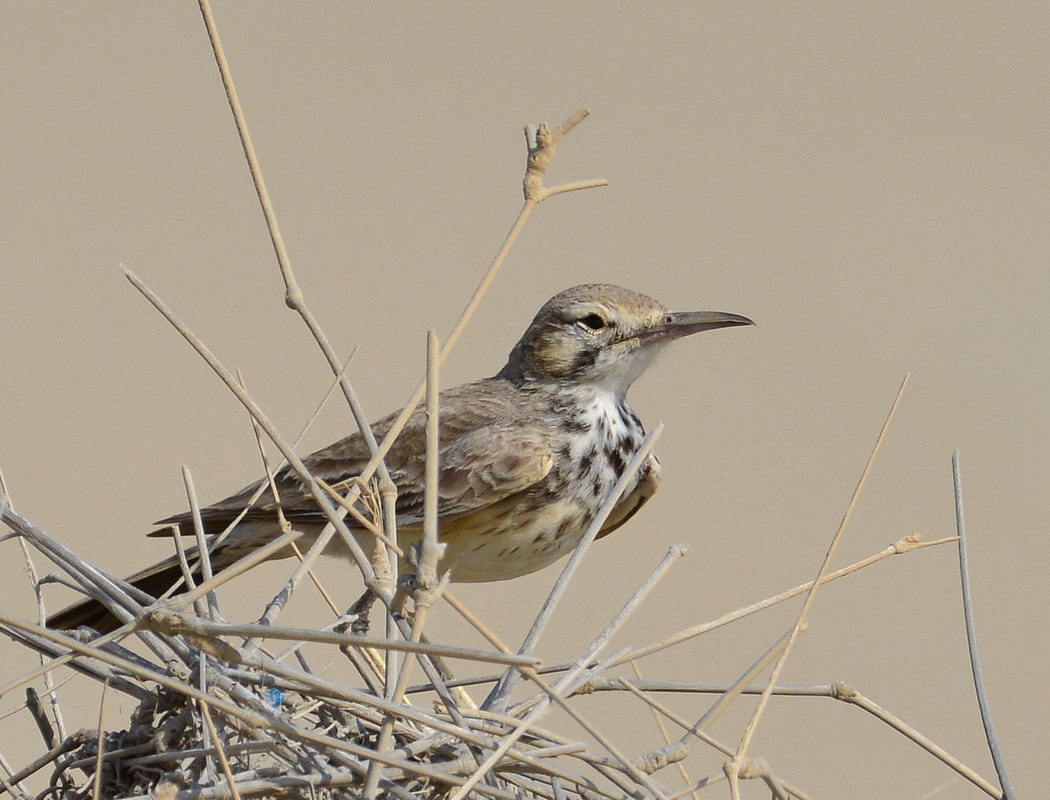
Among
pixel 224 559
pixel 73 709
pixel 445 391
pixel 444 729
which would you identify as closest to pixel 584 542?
pixel 444 729

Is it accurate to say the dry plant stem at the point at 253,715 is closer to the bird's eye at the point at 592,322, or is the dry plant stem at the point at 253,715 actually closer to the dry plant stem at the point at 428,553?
the dry plant stem at the point at 428,553

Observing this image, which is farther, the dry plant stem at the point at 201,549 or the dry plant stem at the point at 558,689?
the dry plant stem at the point at 201,549

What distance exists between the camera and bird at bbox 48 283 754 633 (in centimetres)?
418

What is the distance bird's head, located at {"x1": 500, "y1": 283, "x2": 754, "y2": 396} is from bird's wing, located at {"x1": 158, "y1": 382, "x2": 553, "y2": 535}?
254 mm

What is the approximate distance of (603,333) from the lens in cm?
441

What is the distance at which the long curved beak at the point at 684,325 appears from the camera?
4.27 m

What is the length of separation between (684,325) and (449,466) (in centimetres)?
87

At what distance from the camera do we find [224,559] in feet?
14.0

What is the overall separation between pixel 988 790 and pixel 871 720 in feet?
23.4

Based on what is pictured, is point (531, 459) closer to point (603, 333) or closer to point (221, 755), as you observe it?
point (603, 333)

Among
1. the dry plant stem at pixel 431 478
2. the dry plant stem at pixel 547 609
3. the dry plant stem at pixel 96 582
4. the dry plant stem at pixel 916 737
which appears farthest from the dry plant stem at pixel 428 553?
the dry plant stem at pixel 916 737

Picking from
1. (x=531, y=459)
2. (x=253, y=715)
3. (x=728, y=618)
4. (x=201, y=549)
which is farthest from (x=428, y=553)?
(x=531, y=459)

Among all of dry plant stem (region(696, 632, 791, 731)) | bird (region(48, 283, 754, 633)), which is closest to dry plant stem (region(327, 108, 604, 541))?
dry plant stem (region(696, 632, 791, 731))

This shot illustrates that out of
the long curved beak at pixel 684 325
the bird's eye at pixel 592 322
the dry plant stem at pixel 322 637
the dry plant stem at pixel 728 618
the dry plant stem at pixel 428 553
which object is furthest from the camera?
the bird's eye at pixel 592 322
